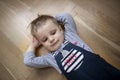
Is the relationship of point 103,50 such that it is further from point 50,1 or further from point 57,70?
point 50,1

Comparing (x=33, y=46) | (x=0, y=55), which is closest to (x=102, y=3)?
(x=33, y=46)

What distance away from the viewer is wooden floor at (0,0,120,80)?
127cm

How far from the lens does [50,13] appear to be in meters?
1.45

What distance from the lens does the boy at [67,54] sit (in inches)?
43.0

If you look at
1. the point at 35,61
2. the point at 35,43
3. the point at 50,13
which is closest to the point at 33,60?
the point at 35,61

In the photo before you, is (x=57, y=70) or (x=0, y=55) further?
(x=0, y=55)

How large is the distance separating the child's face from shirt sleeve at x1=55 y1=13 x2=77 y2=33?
77mm

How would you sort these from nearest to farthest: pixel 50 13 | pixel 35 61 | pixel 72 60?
pixel 72 60, pixel 35 61, pixel 50 13

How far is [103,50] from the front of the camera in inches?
49.3

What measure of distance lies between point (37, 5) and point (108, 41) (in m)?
0.57

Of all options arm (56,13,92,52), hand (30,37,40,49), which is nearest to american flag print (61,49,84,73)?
arm (56,13,92,52)

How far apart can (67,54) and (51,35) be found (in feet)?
0.45

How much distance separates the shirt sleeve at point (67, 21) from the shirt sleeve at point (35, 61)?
22 centimetres

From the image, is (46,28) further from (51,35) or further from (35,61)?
(35,61)
